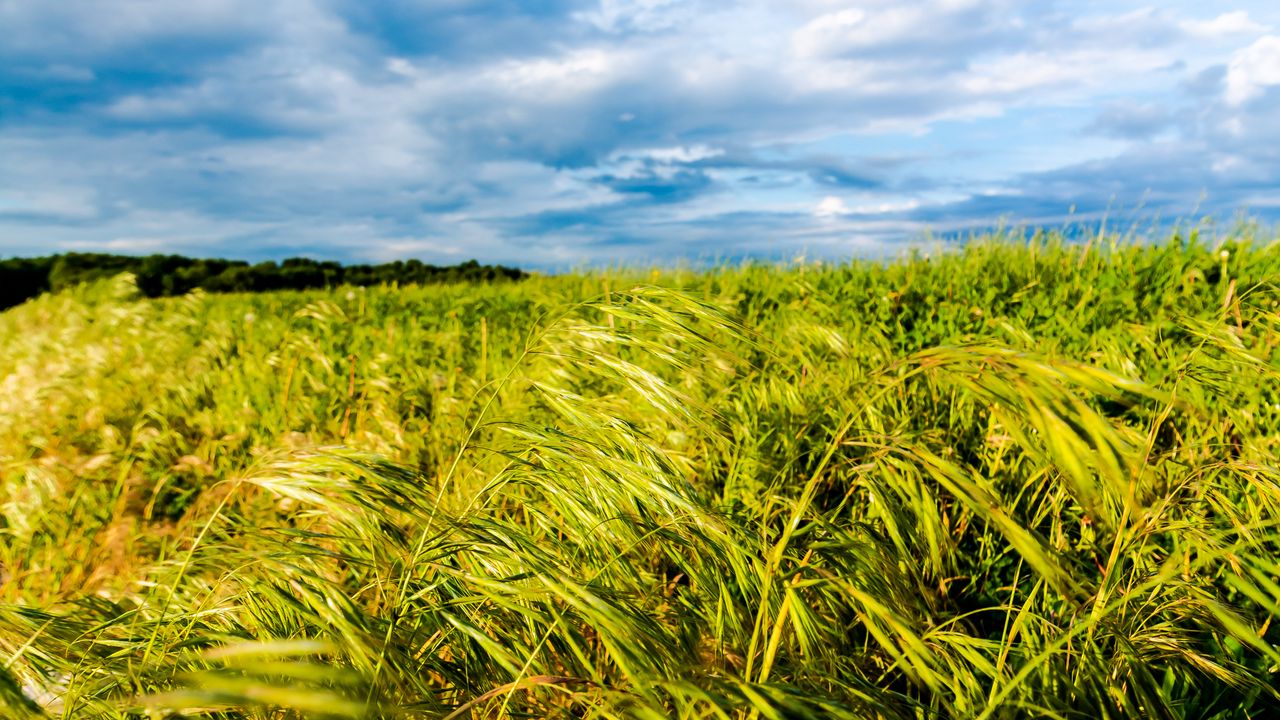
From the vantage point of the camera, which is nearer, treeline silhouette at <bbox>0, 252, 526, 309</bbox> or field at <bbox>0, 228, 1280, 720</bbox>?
field at <bbox>0, 228, 1280, 720</bbox>

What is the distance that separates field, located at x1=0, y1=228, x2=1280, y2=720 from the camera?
54.7 inches

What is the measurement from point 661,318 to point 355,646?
2.94 ft

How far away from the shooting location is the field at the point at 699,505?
1.39 m

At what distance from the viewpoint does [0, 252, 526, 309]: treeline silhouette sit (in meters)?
13.2

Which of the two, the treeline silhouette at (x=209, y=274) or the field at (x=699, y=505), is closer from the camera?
the field at (x=699, y=505)

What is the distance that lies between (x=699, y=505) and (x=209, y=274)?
16.0 m

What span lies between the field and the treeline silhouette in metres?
6.70

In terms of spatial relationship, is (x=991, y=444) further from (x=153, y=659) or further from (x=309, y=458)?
(x=153, y=659)

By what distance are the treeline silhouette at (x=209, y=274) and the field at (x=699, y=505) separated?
22.0 feet

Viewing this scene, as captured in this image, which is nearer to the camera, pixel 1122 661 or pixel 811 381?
pixel 1122 661

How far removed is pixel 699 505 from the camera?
1641mm

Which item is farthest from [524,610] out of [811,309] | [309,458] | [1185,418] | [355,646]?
[811,309]

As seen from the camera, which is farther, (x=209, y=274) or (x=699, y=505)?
(x=209, y=274)

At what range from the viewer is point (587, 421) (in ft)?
6.21
